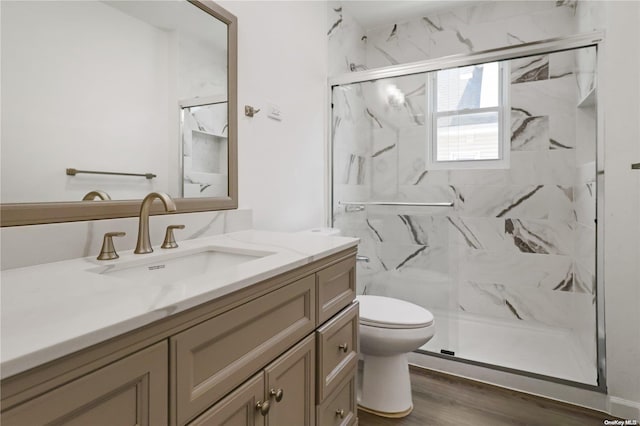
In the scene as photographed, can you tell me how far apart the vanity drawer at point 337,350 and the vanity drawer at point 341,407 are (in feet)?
0.10

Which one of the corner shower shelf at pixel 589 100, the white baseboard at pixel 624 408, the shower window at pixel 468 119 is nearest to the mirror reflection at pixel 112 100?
the shower window at pixel 468 119

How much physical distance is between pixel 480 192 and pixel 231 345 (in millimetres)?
2454

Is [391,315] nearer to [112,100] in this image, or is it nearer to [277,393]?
[277,393]

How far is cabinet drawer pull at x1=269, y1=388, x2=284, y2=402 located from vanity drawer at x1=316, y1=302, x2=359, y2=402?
20cm

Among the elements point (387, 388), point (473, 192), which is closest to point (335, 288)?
point (387, 388)

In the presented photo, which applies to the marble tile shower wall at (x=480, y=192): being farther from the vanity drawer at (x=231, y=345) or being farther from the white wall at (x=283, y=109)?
the vanity drawer at (x=231, y=345)

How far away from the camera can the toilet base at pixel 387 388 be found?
167 cm

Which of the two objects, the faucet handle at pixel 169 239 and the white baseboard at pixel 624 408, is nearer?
the faucet handle at pixel 169 239

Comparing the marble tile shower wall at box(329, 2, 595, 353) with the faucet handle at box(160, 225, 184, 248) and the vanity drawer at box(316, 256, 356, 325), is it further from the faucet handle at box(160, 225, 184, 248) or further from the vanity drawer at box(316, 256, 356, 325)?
the faucet handle at box(160, 225, 184, 248)

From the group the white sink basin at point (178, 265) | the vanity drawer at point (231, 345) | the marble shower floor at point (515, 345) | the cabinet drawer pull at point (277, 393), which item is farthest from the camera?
the marble shower floor at point (515, 345)

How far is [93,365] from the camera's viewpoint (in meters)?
0.47

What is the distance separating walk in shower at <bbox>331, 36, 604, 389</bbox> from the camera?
2.37 metres

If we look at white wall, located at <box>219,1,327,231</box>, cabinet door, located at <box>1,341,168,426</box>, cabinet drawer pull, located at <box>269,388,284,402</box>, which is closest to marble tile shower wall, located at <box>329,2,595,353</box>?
white wall, located at <box>219,1,327,231</box>

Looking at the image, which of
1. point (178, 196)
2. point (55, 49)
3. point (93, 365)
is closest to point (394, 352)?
point (178, 196)
